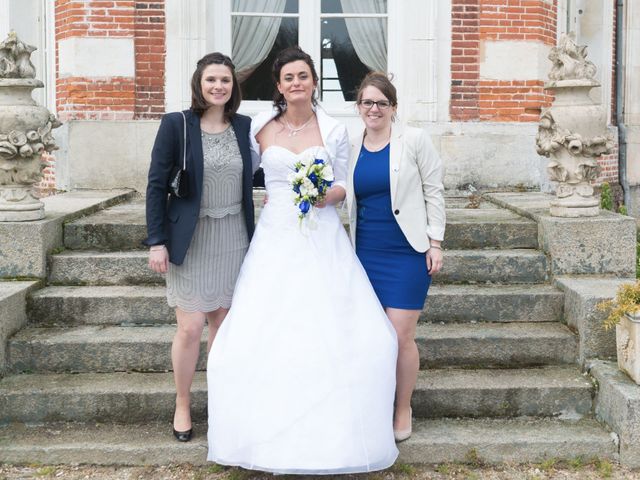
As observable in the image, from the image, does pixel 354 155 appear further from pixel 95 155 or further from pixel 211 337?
pixel 95 155

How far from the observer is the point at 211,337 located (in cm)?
429

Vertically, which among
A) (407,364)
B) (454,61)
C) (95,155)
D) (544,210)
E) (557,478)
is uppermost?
(454,61)

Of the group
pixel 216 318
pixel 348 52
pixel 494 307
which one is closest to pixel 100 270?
pixel 216 318

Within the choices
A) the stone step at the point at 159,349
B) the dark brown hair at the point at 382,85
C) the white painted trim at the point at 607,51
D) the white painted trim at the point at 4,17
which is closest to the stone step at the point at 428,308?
the stone step at the point at 159,349

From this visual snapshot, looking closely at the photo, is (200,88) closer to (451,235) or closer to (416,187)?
(416,187)

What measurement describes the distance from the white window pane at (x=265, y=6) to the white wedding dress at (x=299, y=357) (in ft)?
16.9

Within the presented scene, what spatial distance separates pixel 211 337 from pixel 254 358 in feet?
1.73

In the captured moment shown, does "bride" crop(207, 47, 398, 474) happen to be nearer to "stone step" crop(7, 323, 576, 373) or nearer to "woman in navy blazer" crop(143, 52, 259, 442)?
"woman in navy blazer" crop(143, 52, 259, 442)

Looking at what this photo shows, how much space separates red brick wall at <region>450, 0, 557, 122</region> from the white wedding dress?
4.80 meters

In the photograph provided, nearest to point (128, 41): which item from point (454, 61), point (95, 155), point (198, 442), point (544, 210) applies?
point (95, 155)

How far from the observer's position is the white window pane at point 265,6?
880 cm

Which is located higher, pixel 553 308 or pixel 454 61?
pixel 454 61

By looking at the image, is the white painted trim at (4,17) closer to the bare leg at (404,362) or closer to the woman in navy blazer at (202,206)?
the woman in navy blazer at (202,206)

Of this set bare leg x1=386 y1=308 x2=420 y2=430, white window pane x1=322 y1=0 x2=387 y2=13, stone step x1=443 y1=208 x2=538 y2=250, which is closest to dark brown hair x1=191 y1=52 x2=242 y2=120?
bare leg x1=386 y1=308 x2=420 y2=430
